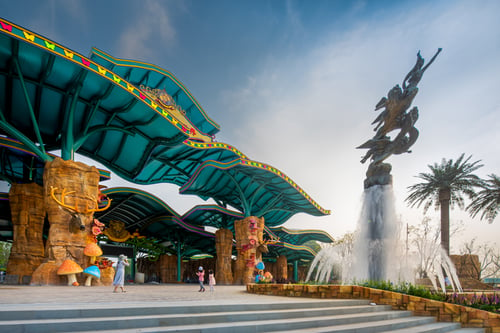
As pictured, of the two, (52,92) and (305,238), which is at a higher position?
(52,92)

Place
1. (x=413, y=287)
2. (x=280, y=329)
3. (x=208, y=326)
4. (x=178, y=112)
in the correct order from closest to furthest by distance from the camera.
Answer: (x=208, y=326) → (x=280, y=329) → (x=413, y=287) → (x=178, y=112)

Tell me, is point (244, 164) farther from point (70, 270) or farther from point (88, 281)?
point (70, 270)

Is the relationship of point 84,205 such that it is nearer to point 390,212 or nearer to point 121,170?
point 121,170

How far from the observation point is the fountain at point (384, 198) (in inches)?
690

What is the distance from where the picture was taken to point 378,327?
26.6 feet

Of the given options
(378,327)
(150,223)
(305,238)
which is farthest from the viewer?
(305,238)

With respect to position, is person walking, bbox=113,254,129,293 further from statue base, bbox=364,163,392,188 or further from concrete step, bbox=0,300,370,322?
statue base, bbox=364,163,392,188

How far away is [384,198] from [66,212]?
1633 cm

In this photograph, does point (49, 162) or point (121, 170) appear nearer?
point (49, 162)

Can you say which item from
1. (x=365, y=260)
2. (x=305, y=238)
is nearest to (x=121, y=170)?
(x=365, y=260)

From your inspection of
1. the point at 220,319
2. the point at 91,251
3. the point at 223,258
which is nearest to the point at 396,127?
the point at 220,319

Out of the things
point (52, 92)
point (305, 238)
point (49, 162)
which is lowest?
point (305, 238)

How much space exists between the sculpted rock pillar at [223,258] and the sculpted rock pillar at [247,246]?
1.27m

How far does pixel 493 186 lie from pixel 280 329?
94.4 feet
